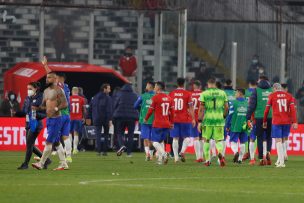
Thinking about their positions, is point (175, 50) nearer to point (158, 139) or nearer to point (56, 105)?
point (158, 139)

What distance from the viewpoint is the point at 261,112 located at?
3419 centimetres

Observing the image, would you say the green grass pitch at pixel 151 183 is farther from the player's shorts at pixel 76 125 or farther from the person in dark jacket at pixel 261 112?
the player's shorts at pixel 76 125

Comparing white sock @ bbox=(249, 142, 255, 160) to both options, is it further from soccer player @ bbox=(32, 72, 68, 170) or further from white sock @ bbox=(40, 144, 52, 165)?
white sock @ bbox=(40, 144, 52, 165)

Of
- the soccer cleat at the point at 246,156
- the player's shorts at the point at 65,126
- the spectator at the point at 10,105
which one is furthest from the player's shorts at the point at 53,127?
the spectator at the point at 10,105

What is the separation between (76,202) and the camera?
19.6 metres

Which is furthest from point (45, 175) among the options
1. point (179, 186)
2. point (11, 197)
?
point (11, 197)

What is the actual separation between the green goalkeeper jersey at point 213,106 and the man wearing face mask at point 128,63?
53.7 ft

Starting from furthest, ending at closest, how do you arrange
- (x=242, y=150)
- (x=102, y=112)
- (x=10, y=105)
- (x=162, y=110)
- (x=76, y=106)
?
(x=10, y=105) → (x=76, y=106) → (x=102, y=112) → (x=242, y=150) → (x=162, y=110)

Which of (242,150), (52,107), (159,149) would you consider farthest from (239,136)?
(52,107)

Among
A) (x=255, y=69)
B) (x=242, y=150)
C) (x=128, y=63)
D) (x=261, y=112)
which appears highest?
(x=128, y=63)

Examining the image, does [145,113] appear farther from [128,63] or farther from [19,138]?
[128,63]

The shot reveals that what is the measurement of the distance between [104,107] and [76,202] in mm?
21697

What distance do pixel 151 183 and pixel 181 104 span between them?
460 inches

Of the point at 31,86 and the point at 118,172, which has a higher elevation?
the point at 31,86
